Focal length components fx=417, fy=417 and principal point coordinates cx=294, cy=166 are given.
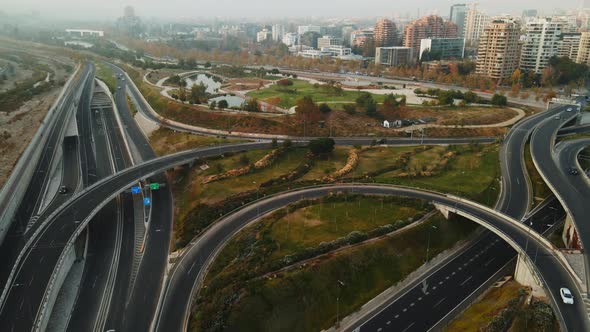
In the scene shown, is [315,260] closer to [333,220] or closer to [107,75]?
[333,220]

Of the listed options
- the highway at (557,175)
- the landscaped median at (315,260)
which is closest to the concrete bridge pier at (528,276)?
the highway at (557,175)

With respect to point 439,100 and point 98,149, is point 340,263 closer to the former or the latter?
point 98,149

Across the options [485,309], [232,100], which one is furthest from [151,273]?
[232,100]

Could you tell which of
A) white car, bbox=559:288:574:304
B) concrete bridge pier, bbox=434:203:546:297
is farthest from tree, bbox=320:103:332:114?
white car, bbox=559:288:574:304

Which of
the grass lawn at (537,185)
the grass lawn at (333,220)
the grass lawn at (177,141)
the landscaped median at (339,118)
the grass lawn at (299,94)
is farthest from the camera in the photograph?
the grass lawn at (299,94)

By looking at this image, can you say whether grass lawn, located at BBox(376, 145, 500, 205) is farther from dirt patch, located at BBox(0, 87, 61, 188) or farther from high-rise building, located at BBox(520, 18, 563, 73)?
high-rise building, located at BBox(520, 18, 563, 73)

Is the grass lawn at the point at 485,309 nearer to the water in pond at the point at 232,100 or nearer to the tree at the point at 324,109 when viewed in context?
the tree at the point at 324,109
